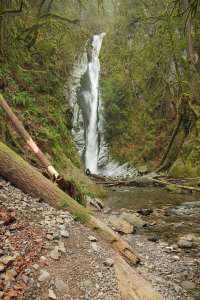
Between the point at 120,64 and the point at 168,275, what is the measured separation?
24187 millimetres

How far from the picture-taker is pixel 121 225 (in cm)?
732

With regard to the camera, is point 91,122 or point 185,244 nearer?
point 185,244

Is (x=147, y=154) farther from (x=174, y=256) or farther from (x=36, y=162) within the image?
(x=174, y=256)

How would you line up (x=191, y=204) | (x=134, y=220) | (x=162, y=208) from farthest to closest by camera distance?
(x=191, y=204), (x=162, y=208), (x=134, y=220)

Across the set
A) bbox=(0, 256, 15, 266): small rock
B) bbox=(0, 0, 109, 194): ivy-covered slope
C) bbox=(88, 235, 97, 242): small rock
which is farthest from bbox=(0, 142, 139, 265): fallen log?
bbox=(0, 0, 109, 194): ivy-covered slope

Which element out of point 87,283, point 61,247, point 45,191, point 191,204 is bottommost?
point 191,204

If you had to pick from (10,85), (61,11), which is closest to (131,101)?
(61,11)

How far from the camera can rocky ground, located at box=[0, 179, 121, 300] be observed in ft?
10.5

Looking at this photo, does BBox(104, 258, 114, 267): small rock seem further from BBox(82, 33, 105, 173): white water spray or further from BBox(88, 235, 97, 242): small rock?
BBox(82, 33, 105, 173): white water spray

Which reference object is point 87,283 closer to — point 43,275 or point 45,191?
point 43,275

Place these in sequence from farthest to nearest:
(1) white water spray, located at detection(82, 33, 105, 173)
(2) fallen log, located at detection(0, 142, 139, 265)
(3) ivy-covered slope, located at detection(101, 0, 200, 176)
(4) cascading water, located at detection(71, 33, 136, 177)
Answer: (1) white water spray, located at detection(82, 33, 105, 173) → (4) cascading water, located at detection(71, 33, 136, 177) → (3) ivy-covered slope, located at detection(101, 0, 200, 176) → (2) fallen log, located at detection(0, 142, 139, 265)

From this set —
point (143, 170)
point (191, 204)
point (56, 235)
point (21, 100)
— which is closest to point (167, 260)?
point (56, 235)

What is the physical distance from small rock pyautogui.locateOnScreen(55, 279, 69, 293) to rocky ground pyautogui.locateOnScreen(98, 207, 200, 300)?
1.48 m

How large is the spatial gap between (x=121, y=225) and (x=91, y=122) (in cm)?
1933
